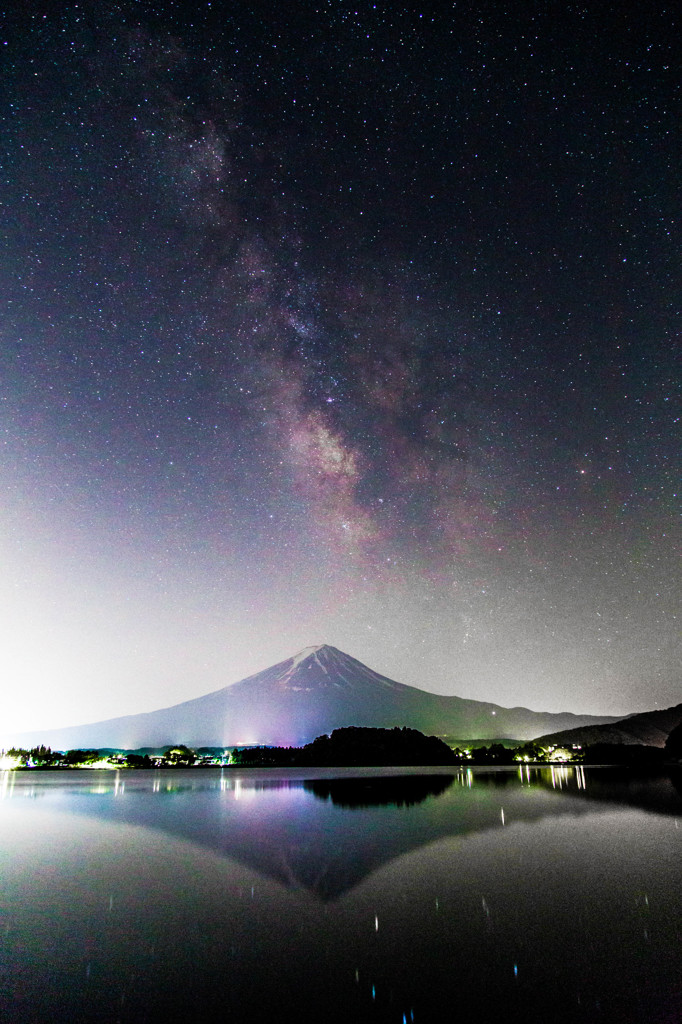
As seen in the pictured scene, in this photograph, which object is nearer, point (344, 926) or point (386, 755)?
point (344, 926)

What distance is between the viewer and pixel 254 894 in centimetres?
1191

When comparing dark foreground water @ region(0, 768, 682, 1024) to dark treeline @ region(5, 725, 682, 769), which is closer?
dark foreground water @ region(0, 768, 682, 1024)

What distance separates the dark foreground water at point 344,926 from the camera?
7.01 meters

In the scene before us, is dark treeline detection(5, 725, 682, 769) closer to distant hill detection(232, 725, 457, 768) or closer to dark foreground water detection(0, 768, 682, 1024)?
distant hill detection(232, 725, 457, 768)

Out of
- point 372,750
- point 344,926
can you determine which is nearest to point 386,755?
point 372,750

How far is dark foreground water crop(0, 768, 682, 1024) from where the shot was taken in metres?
7.01

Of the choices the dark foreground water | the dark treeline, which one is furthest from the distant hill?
the dark foreground water

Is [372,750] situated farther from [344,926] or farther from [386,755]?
[344,926]

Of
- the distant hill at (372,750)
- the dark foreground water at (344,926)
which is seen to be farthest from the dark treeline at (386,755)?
the dark foreground water at (344,926)

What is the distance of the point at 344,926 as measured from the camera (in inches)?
385

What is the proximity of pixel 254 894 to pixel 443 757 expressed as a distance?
466 ft

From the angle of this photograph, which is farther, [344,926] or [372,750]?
[372,750]

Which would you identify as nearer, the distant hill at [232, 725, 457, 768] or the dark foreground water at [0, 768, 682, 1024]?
the dark foreground water at [0, 768, 682, 1024]

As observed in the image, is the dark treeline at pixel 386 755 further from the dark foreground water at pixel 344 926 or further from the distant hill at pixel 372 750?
the dark foreground water at pixel 344 926
